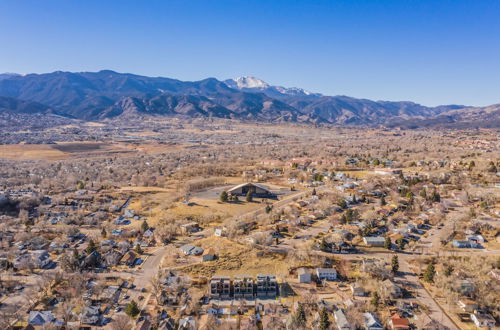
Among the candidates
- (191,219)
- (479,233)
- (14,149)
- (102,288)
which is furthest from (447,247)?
(14,149)

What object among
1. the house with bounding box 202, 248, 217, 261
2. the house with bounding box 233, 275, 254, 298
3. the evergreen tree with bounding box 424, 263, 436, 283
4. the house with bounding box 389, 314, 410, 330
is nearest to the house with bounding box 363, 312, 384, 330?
the house with bounding box 389, 314, 410, 330

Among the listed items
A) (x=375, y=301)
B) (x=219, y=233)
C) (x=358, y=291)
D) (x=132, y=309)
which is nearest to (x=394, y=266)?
(x=358, y=291)

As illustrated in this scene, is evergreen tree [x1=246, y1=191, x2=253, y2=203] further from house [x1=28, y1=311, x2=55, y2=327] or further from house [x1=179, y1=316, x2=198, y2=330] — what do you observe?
house [x1=28, y1=311, x2=55, y2=327]

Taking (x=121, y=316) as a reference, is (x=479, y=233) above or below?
above

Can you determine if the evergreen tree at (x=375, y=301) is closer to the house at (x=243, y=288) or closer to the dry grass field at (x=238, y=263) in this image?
the dry grass field at (x=238, y=263)

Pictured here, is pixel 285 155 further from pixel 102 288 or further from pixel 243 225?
pixel 102 288

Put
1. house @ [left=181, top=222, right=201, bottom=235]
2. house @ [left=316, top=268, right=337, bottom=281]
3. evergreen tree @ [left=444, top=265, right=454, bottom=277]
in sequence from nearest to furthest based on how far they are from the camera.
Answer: evergreen tree @ [left=444, top=265, right=454, bottom=277], house @ [left=316, top=268, right=337, bottom=281], house @ [left=181, top=222, right=201, bottom=235]
